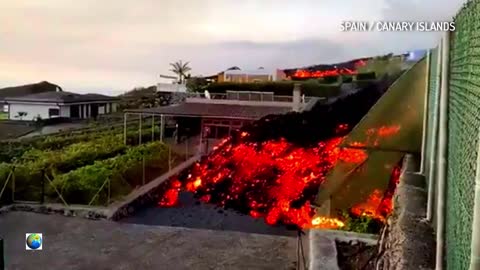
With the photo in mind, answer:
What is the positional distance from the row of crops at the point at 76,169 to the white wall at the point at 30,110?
388cm

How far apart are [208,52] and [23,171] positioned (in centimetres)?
469

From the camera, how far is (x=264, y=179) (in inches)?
305

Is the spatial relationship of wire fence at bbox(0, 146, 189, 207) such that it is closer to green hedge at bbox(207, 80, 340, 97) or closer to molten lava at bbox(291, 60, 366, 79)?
green hedge at bbox(207, 80, 340, 97)

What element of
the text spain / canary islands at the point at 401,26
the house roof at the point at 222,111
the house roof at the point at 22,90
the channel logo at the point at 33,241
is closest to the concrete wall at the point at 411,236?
the text spain / canary islands at the point at 401,26

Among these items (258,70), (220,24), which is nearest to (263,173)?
(220,24)

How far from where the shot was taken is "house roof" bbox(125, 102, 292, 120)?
10547mm

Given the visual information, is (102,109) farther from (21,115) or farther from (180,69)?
(180,69)

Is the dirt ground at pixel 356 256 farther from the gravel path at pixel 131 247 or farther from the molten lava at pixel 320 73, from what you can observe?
the molten lava at pixel 320 73

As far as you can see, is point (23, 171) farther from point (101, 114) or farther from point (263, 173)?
point (101, 114)

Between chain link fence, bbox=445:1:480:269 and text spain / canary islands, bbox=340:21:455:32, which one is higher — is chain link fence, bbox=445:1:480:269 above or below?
below

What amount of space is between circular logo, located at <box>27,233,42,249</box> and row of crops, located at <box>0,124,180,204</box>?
1.38m

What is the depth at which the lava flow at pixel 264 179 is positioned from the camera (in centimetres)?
678

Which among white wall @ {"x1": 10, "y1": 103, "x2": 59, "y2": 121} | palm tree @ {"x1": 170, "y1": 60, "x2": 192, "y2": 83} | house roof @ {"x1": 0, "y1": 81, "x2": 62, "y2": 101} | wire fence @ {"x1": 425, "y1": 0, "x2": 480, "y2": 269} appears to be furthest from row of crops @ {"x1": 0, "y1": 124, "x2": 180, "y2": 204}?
wire fence @ {"x1": 425, "y1": 0, "x2": 480, "y2": 269}

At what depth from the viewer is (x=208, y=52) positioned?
1041 centimetres
